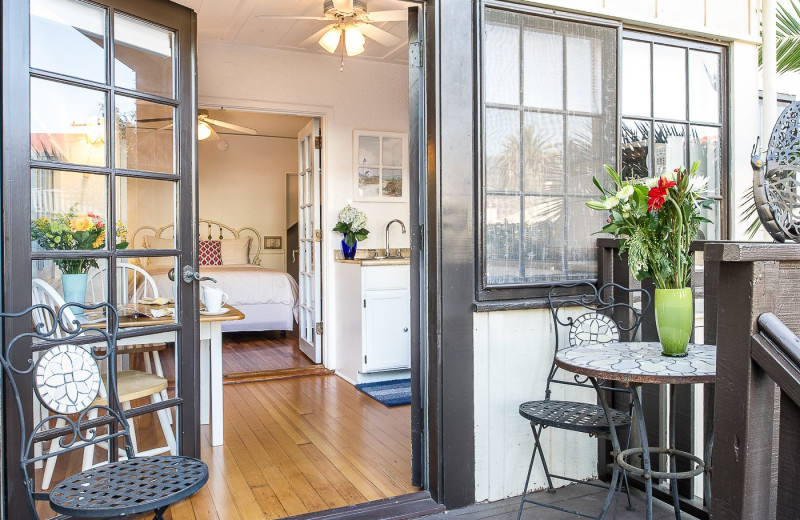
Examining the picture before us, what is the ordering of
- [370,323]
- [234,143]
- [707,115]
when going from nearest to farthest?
[707,115] → [370,323] → [234,143]

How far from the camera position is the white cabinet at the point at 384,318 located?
15.1 feet

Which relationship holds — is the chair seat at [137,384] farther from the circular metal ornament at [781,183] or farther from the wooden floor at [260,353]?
the wooden floor at [260,353]

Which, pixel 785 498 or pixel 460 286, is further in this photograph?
pixel 460 286

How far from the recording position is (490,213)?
8.66 feet

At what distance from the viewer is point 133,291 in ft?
8.21

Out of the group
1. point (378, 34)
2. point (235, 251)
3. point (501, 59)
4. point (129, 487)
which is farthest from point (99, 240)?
point (235, 251)

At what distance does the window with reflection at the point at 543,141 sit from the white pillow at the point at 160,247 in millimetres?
1377

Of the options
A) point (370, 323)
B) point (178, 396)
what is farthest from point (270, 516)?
point (370, 323)

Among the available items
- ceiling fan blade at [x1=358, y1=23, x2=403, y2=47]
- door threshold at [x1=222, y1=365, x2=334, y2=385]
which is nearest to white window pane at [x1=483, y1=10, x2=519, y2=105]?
ceiling fan blade at [x1=358, y1=23, x2=403, y2=47]

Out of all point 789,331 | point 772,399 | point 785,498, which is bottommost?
point 785,498

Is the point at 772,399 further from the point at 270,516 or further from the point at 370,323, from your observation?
the point at 370,323

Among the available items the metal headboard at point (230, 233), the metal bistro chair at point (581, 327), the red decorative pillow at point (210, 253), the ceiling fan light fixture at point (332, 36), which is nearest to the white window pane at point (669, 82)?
the metal bistro chair at point (581, 327)

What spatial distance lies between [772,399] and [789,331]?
0.14 meters

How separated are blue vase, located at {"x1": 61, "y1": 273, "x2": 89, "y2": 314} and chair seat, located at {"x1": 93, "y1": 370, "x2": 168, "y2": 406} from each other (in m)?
0.40
